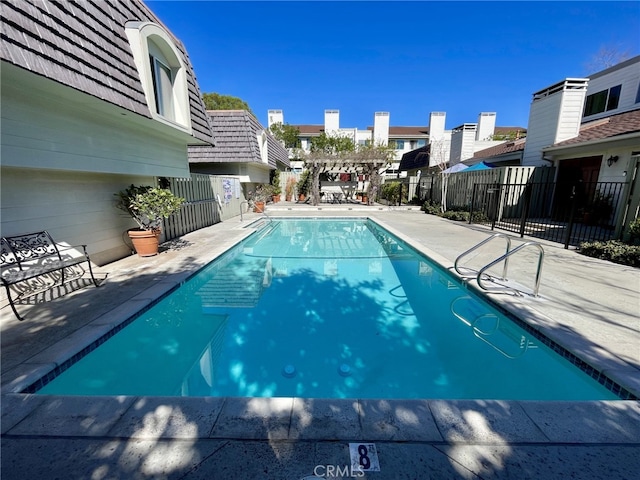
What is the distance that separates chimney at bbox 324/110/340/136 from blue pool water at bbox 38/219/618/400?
35336 mm

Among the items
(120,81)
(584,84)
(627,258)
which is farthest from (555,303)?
(584,84)

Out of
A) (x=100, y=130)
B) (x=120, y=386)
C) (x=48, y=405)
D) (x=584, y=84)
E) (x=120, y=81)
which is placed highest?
(x=584, y=84)

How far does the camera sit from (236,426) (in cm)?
194

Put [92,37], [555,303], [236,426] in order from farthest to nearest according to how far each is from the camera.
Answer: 1. [92,37]
2. [555,303]
3. [236,426]

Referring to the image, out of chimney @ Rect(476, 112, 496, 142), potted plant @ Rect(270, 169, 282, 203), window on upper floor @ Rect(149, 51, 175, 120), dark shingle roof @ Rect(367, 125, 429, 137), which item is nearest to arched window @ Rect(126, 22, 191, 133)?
window on upper floor @ Rect(149, 51, 175, 120)

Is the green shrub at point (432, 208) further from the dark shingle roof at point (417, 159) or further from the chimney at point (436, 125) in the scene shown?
the chimney at point (436, 125)

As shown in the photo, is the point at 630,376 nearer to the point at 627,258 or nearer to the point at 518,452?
the point at 518,452

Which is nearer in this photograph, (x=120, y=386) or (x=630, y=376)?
(x=630, y=376)

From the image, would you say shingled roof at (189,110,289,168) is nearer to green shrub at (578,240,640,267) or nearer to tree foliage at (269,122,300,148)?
green shrub at (578,240,640,267)

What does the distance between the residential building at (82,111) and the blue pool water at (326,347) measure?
255 centimetres

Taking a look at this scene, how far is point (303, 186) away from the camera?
907 inches

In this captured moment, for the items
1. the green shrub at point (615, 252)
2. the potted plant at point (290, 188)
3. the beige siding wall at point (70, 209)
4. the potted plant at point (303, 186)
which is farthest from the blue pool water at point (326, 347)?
the potted plant at point (290, 188)

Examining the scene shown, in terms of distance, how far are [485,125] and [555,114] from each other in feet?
69.7

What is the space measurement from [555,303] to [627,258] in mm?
3618
